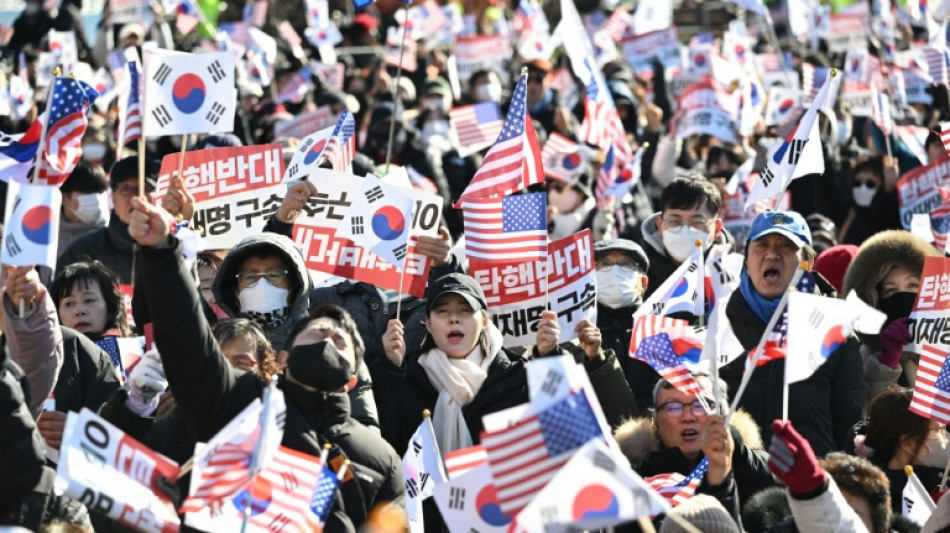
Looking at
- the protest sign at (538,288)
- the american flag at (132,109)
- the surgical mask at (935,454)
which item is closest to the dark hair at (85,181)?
the american flag at (132,109)

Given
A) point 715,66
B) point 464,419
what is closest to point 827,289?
point 464,419

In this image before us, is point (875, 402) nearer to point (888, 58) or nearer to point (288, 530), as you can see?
point (288, 530)

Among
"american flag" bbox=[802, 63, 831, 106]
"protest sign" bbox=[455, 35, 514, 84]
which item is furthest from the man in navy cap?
"protest sign" bbox=[455, 35, 514, 84]

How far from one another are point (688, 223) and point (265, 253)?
2.41 meters

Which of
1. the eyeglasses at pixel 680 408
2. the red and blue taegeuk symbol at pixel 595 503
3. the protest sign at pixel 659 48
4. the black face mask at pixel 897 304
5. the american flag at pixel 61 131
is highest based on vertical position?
the american flag at pixel 61 131

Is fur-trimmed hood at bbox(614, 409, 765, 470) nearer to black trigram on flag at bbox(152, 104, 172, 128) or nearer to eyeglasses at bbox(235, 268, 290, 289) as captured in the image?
eyeglasses at bbox(235, 268, 290, 289)

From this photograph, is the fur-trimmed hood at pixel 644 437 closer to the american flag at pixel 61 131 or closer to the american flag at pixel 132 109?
the american flag at pixel 61 131

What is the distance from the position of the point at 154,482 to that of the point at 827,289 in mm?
3832

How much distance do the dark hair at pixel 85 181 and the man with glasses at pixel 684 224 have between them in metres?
3.16

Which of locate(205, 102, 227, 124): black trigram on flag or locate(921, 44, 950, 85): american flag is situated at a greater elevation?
locate(205, 102, 227, 124): black trigram on flag

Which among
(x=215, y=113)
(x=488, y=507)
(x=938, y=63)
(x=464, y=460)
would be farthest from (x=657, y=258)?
(x=938, y=63)

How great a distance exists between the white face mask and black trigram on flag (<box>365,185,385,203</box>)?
0.81 m

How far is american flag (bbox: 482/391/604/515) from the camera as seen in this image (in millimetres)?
5102

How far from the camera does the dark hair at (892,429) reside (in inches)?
280
